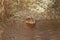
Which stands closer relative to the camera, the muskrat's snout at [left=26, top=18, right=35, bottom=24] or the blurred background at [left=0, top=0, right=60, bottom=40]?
the blurred background at [left=0, top=0, right=60, bottom=40]

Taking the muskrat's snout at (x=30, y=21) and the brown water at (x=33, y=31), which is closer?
the brown water at (x=33, y=31)

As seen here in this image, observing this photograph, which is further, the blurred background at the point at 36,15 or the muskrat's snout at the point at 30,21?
the muskrat's snout at the point at 30,21

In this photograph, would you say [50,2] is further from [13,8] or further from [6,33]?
[6,33]

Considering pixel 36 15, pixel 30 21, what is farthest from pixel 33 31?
pixel 36 15

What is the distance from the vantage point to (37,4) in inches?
111

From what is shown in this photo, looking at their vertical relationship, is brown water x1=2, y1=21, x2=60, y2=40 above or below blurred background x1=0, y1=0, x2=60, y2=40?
below

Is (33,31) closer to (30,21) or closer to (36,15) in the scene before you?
(30,21)

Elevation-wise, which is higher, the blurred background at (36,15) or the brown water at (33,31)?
the blurred background at (36,15)

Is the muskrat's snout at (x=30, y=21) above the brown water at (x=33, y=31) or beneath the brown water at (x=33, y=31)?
above

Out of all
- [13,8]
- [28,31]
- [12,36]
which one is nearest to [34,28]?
[28,31]

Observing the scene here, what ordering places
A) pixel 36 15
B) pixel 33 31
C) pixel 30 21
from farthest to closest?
pixel 36 15
pixel 30 21
pixel 33 31

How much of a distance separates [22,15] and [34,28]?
1.19ft

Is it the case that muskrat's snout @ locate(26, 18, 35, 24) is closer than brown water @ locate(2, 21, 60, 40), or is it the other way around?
brown water @ locate(2, 21, 60, 40)

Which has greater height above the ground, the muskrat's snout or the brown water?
the muskrat's snout
